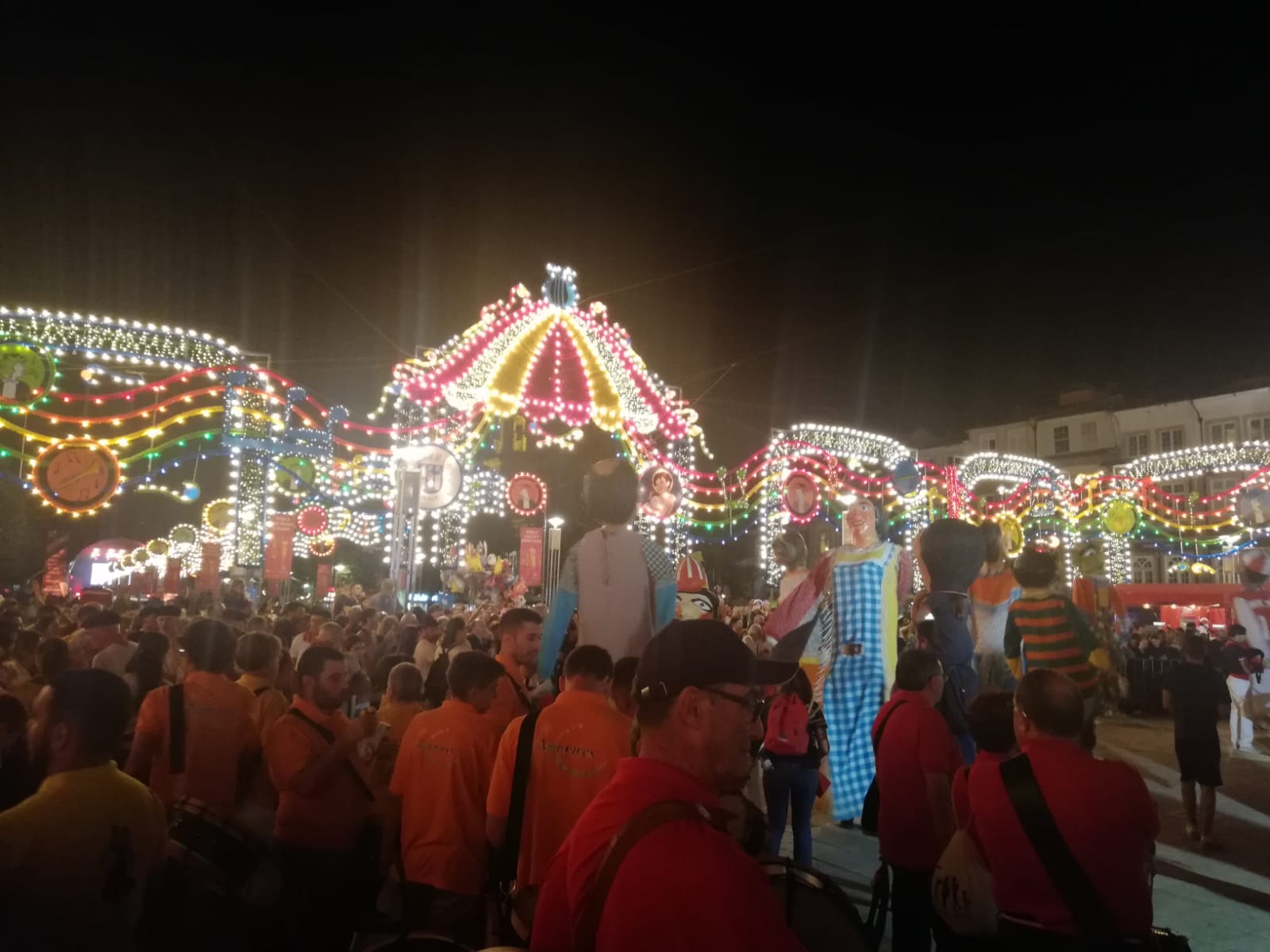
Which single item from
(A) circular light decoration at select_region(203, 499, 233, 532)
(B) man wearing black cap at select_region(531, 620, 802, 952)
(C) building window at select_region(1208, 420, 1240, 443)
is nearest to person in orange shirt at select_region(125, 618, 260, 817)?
(B) man wearing black cap at select_region(531, 620, 802, 952)

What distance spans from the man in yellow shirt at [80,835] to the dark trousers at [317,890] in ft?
3.56

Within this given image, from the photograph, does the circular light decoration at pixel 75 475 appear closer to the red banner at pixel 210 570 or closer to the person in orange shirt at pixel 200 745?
the red banner at pixel 210 570

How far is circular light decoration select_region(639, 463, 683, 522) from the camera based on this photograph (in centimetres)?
1438

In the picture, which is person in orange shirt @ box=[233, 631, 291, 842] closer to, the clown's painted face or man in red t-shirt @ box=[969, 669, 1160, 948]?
man in red t-shirt @ box=[969, 669, 1160, 948]

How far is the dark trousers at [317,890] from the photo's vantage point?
3.81 m

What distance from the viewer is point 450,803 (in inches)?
144

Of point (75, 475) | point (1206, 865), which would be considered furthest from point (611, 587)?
point (75, 475)

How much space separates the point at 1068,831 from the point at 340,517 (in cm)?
2524

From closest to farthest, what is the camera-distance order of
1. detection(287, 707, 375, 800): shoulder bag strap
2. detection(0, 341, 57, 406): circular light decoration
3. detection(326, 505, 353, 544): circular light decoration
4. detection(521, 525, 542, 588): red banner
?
detection(287, 707, 375, 800): shoulder bag strap → detection(0, 341, 57, 406): circular light decoration → detection(521, 525, 542, 588): red banner → detection(326, 505, 353, 544): circular light decoration

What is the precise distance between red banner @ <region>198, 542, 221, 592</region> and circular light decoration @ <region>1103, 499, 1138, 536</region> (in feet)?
68.8

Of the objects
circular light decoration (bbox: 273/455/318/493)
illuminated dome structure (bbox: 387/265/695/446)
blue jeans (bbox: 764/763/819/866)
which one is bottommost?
blue jeans (bbox: 764/763/819/866)

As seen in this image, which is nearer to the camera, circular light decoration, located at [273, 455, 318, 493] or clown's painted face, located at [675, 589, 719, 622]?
clown's painted face, located at [675, 589, 719, 622]

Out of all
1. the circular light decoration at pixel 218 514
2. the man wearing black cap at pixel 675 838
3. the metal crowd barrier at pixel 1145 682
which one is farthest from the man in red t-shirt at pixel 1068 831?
the circular light decoration at pixel 218 514

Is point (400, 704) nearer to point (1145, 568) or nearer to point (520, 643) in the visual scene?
point (520, 643)
